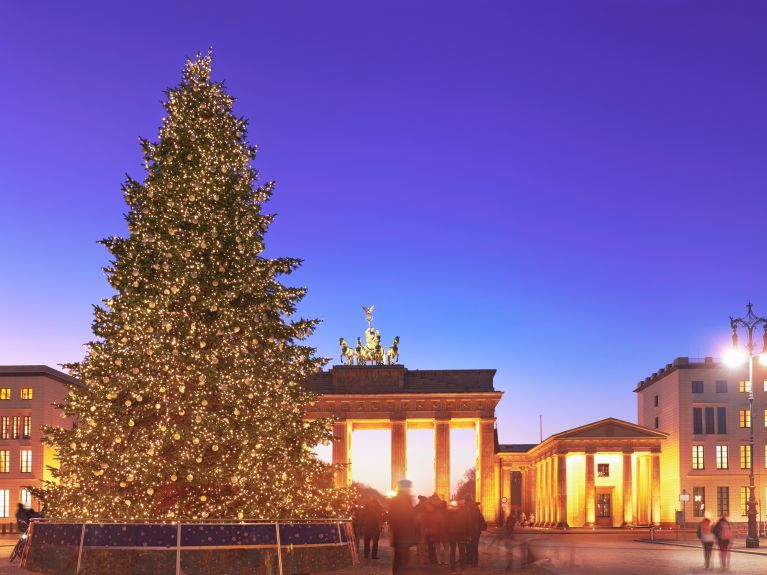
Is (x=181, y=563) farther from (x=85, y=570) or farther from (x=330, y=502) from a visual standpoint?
(x=330, y=502)

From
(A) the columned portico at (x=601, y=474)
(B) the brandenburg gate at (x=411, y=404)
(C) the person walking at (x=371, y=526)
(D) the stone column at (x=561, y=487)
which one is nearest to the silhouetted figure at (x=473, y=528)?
(C) the person walking at (x=371, y=526)

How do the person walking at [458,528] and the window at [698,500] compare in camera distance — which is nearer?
the person walking at [458,528]

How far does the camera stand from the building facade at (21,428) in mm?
81250

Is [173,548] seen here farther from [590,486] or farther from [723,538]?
[590,486]

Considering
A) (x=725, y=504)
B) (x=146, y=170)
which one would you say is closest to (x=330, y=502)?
(x=146, y=170)

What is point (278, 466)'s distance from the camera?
26.5 metres

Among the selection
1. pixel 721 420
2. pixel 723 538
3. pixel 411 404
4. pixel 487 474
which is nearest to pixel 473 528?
pixel 723 538

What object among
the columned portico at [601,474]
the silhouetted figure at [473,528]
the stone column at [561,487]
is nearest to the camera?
the silhouetted figure at [473,528]

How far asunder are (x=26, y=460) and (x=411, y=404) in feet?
124

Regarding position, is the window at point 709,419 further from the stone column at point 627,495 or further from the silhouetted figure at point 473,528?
the silhouetted figure at point 473,528

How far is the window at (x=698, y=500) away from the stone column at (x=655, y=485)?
3558mm

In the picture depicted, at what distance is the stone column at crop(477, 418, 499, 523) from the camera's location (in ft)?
308

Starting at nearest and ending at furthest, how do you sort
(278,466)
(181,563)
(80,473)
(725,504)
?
1. (181,563)
2. (80,473)
3. (278,466)
4. (725,504)

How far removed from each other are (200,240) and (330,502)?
941cm
